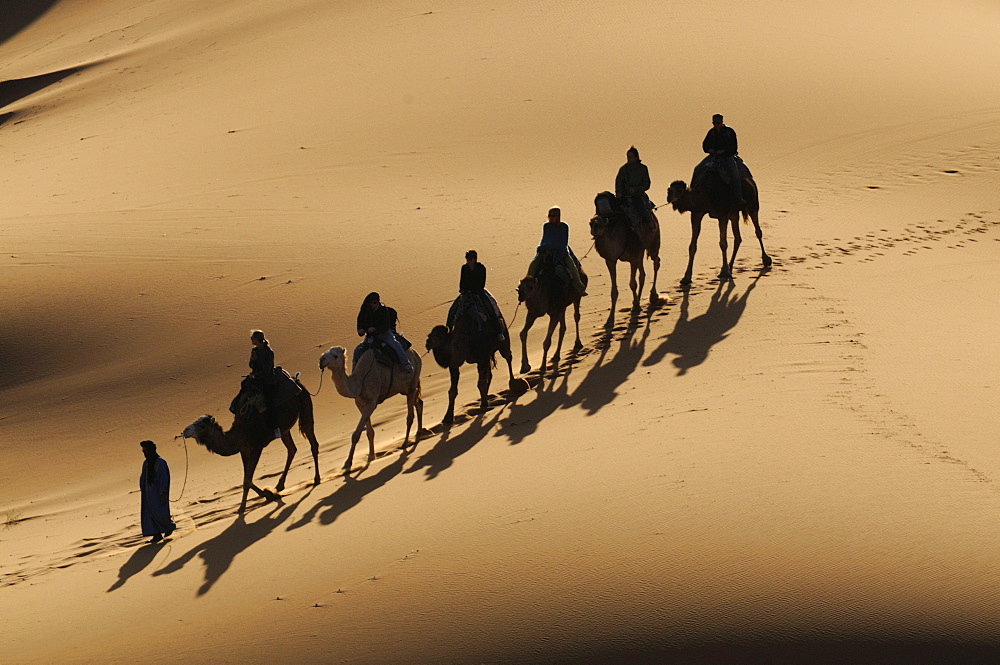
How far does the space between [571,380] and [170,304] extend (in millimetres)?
7413

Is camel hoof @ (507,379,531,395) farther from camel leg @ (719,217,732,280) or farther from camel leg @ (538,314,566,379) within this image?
camel leg @ (719,217,732,280)

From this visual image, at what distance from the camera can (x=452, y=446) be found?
1287 cm

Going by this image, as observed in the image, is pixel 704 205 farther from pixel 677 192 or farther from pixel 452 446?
pixel 452 446

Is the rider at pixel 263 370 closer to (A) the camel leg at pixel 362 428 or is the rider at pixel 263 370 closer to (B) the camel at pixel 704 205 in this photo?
(A) the camel leg at pixel 362 428

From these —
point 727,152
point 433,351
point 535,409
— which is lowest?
point 535,409

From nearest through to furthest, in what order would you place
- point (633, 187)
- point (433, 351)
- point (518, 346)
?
1. point (433, 351)
2. point (633, 187)
3. point (518, 346)

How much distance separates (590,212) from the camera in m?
22.2

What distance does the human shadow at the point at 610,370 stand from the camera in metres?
13.6

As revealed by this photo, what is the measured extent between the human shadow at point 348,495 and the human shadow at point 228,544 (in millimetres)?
295

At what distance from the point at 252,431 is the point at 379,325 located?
1775 mm

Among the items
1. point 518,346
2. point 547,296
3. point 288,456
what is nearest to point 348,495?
point 288,456

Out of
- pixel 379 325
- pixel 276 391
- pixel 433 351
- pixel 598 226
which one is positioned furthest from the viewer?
pixel 598 226

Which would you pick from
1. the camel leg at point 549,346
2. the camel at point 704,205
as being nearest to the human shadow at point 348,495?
the camel leg at point 549,346

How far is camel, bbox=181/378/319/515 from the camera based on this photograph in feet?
40.1
